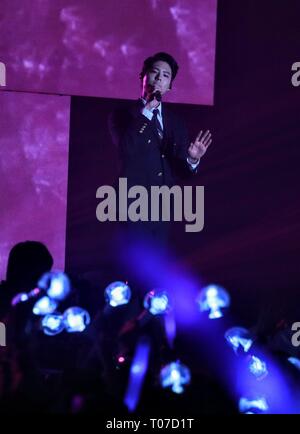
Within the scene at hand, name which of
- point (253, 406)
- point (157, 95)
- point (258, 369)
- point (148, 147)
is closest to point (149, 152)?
point (148, 147)

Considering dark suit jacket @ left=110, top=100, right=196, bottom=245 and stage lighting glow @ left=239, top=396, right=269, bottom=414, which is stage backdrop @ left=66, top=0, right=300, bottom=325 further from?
stage lighting glow @ left=239, top=396, right=269, bottom=414

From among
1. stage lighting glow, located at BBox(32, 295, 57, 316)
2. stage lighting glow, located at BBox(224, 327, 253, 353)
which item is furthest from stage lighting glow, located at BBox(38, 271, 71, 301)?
stage lighting glow, located at BBox(224, 327, 253, 353)

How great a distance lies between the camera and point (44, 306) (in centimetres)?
318

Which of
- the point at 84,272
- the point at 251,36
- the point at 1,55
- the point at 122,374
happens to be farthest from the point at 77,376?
the point at 251,36

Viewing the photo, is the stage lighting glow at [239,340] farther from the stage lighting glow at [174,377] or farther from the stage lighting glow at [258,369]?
the stage lighting glow at [174,377]

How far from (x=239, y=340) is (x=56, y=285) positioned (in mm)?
1027

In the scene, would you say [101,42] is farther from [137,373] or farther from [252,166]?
[137,373]

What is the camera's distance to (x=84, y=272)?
3453 millimetres

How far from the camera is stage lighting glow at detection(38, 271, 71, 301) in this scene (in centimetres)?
324

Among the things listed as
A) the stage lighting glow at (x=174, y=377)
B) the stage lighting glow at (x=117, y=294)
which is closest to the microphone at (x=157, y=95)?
the stage lighting glow at (x=117, y=294)

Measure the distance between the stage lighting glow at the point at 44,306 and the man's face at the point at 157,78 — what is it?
1.27 meters

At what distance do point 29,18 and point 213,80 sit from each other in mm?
1102

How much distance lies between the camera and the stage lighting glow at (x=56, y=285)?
324 cm

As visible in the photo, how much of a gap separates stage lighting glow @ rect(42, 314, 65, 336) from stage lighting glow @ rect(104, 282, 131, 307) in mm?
294
